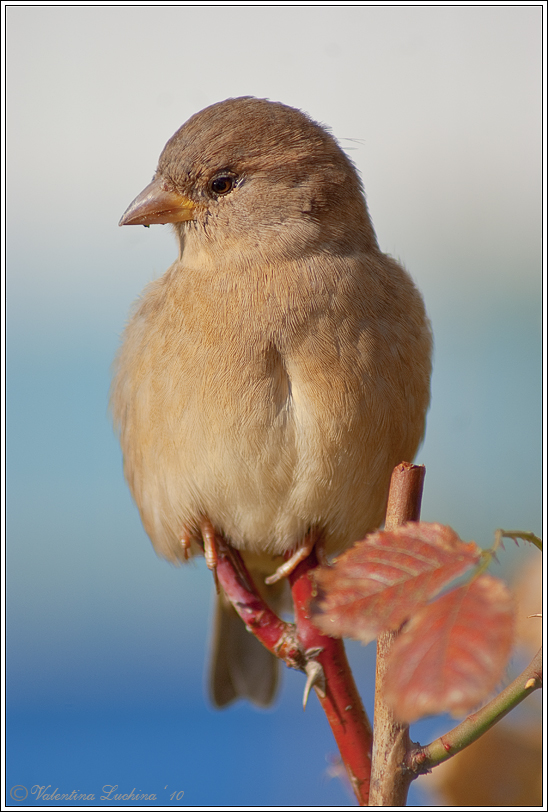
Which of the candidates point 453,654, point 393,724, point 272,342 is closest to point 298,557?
point 272,342

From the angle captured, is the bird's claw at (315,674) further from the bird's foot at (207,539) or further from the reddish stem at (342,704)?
the bird's foot at (207,539)

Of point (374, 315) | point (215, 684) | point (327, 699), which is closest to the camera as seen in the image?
point (327, 699)

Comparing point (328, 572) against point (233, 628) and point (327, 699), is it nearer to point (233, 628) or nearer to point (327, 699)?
point (327, 699)

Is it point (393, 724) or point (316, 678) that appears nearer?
point (393, 724)

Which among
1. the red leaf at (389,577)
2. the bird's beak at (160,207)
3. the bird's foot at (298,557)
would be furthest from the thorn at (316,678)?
the bird's beak at (160,207)

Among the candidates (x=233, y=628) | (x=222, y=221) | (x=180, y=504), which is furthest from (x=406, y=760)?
(x=233, y=628)

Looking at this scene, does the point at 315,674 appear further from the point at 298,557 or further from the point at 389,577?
the point at 389,577
